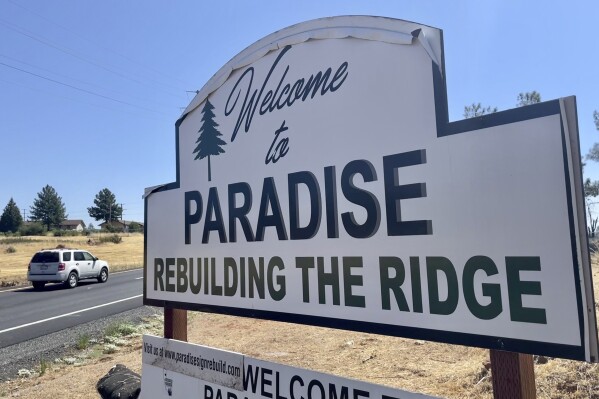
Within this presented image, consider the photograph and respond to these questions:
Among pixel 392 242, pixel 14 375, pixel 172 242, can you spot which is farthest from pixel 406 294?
pixel 14 375

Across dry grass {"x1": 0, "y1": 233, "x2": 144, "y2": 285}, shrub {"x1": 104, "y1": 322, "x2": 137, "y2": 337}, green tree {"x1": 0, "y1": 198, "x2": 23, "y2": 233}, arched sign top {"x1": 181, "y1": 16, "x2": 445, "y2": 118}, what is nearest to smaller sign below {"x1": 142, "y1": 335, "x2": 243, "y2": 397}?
arched sign top {"x1": 181, "y1": 16, "x2": 445, "y2": 118}

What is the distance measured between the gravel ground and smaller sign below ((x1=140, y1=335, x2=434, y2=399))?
480 centimetres

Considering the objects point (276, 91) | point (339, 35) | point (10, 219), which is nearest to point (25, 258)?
point (276, 91)

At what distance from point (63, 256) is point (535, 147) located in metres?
20.7

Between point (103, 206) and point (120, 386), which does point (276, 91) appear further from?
point (103, 206)

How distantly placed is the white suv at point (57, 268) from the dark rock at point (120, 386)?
16679 mm

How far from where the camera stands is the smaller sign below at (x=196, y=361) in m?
2.64

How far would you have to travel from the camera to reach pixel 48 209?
322 ft

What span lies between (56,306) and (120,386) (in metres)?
11.5

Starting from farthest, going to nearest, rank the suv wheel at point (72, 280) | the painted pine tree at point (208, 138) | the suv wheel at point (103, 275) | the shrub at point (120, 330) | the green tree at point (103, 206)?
the green tree at point (103, 206), the suv wheel at point (103, 275), the suv wheel at point (72, 280), the shrub at point (120, 330), the painted pine tree at point (208, 138)

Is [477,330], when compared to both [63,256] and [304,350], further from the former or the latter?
[63,256]

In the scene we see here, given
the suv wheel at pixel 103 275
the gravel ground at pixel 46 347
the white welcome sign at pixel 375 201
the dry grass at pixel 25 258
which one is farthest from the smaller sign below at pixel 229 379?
the dry grass at pixel 25 258

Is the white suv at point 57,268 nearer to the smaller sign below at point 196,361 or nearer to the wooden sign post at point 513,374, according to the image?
the smaller sign below at point 196,361

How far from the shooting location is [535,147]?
1680 mm
